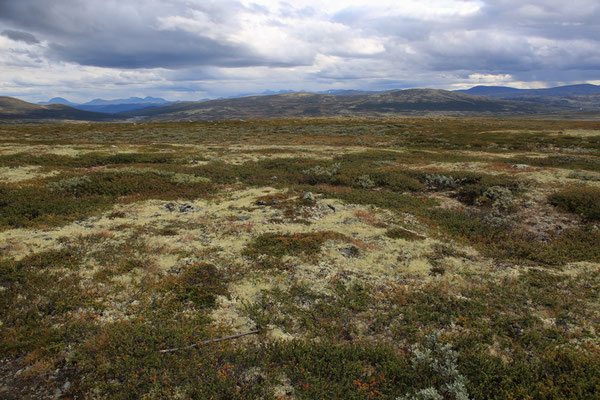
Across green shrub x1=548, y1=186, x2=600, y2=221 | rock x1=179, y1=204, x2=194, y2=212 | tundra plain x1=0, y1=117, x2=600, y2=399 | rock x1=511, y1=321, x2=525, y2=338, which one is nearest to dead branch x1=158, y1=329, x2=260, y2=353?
tundra plain x1=0, y1=117, x2=600, y2=399

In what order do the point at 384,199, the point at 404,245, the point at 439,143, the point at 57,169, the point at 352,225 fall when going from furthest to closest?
1. the point at 439,143
2. the point at 57,169
3. the point at 384,199
4. the point at 352,225
5. the point at 404,245

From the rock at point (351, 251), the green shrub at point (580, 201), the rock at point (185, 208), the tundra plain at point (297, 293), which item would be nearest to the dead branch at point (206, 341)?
the tundra plain at point (297, 293)

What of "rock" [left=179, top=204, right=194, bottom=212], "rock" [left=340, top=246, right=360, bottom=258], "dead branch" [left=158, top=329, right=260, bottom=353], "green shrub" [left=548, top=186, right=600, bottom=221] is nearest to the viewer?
"dead branch" [left=158, top=329, right=260, bottom=353]

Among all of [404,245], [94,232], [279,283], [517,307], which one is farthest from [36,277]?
[517,307]

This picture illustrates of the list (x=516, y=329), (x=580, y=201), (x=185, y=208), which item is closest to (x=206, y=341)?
(x=516, y=329)

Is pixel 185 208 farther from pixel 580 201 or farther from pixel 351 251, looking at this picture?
pixel 580 201

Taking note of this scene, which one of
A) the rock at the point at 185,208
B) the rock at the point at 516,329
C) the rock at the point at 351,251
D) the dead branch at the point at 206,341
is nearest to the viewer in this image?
the dead branch at the point at 206,341

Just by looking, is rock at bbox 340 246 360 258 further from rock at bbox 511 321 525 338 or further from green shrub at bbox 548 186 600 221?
green shrub at bbox 548 186 600 221

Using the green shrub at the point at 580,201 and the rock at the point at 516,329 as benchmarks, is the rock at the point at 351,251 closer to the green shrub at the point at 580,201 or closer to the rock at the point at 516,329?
the rock at the point at 516,329

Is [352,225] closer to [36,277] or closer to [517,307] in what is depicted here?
[517,307]

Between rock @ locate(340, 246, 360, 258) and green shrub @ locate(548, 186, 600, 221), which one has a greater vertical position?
green shrub @ locate(548, 186, 600, 221)

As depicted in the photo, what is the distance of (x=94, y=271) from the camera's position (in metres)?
11.2

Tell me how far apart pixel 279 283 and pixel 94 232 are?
1043 cm

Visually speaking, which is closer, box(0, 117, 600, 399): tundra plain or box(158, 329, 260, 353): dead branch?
box(0, 117, 600, 399): tundra plain
